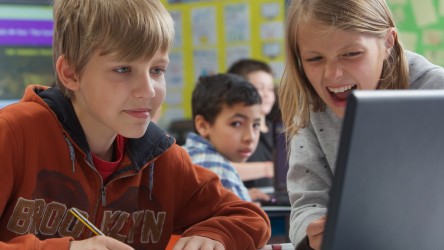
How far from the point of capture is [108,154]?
1.40 m

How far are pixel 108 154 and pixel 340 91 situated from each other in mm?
506

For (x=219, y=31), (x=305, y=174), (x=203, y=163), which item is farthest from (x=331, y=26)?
(x=219, y=31)

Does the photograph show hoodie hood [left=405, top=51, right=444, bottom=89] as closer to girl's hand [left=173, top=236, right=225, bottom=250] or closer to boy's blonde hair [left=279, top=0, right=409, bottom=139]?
boy's blonde hair [left=279, top=0, right=409, bottom=139]

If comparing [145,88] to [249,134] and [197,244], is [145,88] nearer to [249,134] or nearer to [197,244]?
[197,244]

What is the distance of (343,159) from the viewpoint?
70 cm

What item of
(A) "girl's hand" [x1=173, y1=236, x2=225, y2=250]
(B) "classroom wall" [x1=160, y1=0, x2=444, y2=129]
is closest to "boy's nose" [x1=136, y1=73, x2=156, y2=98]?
(A) "girl's hand" [x1=173, y1=236, x2=225, y2=250]

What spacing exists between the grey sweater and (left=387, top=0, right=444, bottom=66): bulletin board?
2.72m

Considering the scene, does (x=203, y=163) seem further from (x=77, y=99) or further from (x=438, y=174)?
(x=438, y=174)

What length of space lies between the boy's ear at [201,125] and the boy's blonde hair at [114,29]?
1503mm

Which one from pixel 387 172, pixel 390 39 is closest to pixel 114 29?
pixel 390 39

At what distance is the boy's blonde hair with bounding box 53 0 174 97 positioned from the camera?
4.00ft

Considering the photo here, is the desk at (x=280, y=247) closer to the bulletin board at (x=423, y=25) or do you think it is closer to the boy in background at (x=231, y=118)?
the boy in background at (x=231, y=118)

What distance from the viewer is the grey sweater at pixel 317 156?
132 centimetres

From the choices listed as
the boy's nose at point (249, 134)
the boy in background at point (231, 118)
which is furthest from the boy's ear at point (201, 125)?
the boy's nose at point (249, 134)
